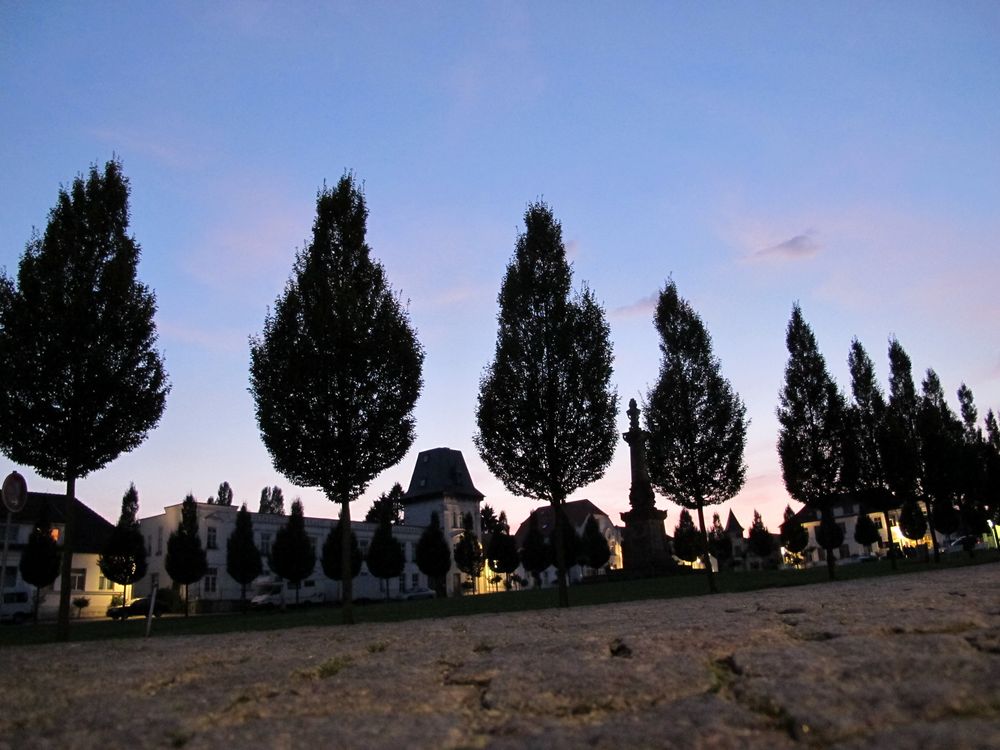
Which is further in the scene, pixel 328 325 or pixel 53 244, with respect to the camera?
pixel 328 325

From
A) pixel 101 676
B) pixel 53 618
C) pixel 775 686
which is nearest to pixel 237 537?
pixel 53 618

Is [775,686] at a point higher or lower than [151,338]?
lower

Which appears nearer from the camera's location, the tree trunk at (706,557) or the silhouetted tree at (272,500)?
the tree trunk at (706,557)

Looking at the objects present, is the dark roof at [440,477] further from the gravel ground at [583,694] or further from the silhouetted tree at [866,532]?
the gravel ground at [583,694]

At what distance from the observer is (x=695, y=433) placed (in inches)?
1088

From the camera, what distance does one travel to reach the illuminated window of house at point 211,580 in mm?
65938

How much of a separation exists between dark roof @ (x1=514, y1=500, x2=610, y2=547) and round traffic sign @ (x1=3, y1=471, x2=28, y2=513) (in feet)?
313

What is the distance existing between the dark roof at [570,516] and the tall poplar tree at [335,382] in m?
87.7

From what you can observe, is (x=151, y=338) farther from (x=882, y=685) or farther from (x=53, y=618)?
(x=53, y=618)

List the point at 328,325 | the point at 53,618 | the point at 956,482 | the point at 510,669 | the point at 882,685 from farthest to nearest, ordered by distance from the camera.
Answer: the point at 53,618
the point at 956,482
the point at 328,325
the point at 510,669
the point at 882,685

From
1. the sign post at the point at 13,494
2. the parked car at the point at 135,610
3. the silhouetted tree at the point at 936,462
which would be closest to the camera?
the sign post at the point at 13,494

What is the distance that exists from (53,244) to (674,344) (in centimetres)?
2175

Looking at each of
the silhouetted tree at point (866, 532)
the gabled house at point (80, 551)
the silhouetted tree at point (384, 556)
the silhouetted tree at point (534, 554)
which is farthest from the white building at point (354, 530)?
the silhouetted tree at point (866, 532)

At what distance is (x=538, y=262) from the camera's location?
80.5 feet
